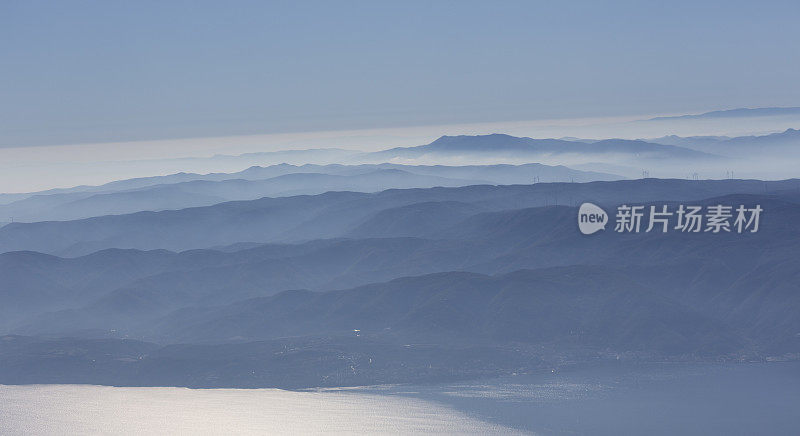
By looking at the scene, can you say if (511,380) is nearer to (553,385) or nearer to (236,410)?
(553,385)

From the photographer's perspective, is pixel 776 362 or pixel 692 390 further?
pixel 776 362

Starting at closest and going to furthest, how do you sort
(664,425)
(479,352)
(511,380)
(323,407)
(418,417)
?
(664,425) → (418,417) → (323,407) → (511,380) → (479,352)

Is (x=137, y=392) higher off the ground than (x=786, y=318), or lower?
lower

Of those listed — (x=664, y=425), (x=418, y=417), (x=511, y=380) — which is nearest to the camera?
(x=664, y=425)

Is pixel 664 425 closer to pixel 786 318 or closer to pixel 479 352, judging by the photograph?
pixel 479 352

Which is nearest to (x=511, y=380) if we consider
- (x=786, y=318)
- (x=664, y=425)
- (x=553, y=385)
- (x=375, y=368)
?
(x=553, y=385)

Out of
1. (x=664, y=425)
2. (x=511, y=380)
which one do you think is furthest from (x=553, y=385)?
(x=664, y=425)
